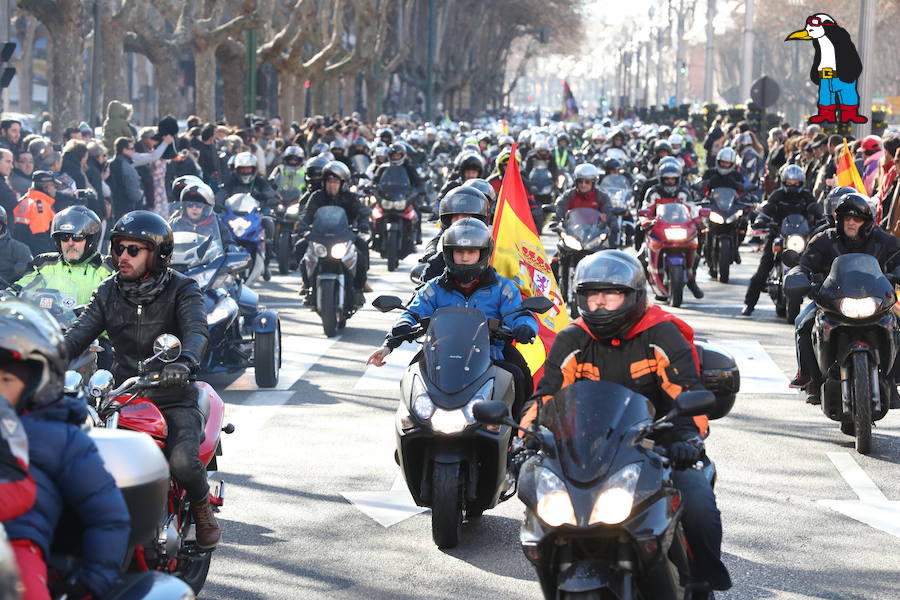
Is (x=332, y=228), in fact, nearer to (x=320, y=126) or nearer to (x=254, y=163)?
(x=254, y=163)

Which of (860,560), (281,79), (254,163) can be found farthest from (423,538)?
(281,79)

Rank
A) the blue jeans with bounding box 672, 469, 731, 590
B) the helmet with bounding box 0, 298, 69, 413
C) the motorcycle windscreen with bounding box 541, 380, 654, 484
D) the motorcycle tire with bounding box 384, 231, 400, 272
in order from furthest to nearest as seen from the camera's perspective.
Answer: the motorcycle tire with bounding box 384, 231, 400, 272, the blue jeans with bounding box 672, 469, 731, 590, the motorcycle windscreen with bounding box 541, 380, 654, 484, the helmet with bounding box 0, 298, 69, 413

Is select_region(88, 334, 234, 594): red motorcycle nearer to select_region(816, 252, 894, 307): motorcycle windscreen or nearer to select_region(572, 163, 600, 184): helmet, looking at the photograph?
select_region(816, 252, 894, 307): motorcycle windscreen

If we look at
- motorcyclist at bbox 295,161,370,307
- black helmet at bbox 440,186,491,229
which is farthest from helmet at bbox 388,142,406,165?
black helmet at bbox 440,186,491,229

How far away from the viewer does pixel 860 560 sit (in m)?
7.75

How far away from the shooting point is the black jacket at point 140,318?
7020 millimetres

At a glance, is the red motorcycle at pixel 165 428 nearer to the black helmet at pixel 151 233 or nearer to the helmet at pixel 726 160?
the black helmet at pixel 151 233

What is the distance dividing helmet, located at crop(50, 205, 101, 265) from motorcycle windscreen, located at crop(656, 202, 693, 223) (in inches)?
364

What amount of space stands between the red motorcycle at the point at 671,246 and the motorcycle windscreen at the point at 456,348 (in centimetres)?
1046

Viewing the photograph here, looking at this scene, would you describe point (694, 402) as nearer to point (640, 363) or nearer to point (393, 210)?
point (640, 363)

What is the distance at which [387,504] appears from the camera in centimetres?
886

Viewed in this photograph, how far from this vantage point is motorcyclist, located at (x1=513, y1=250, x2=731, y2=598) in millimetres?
5934

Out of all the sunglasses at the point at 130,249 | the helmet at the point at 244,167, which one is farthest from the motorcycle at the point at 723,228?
the sunglasses at the point at 130,249

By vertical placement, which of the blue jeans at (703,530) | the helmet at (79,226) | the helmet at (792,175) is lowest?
the blue jeans at (703,530)
